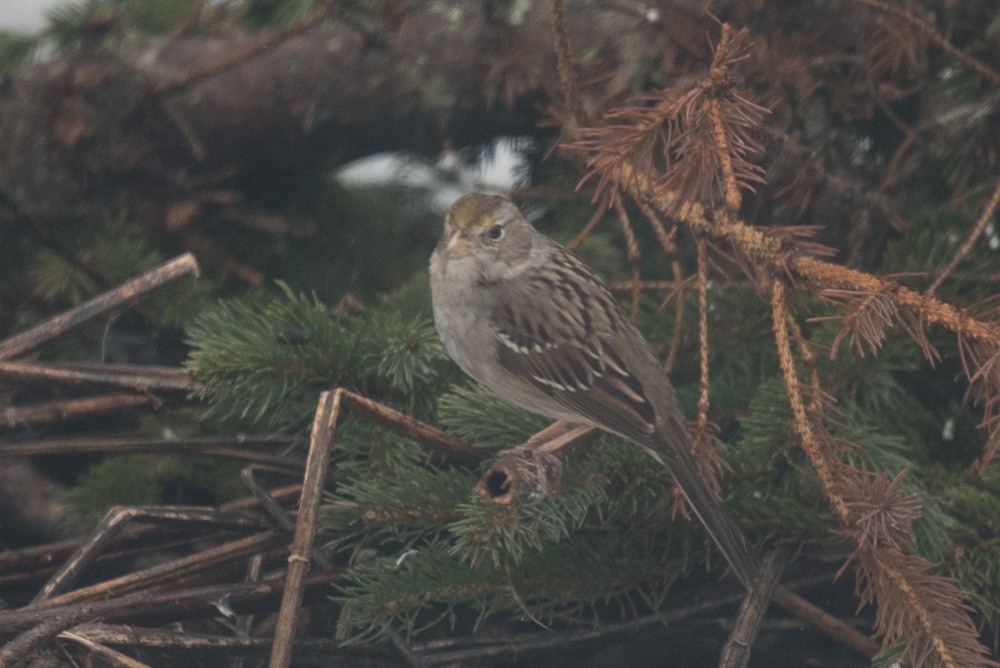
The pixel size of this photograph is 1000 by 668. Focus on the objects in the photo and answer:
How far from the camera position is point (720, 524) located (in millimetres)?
2193

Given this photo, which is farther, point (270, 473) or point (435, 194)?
point (435, 194)

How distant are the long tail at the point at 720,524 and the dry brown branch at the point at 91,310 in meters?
1.15

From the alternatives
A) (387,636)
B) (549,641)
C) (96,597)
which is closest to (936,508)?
(549,641)

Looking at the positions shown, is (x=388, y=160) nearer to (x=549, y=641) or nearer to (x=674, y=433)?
(x=674, y=433)

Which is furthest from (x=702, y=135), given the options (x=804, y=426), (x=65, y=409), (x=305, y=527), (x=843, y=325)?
(x=65, y=409)

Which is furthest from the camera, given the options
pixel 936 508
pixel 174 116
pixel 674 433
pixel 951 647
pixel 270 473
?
pixel 174 116

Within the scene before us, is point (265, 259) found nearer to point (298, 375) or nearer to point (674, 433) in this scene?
point (298, 375)

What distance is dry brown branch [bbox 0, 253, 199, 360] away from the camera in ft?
8.36

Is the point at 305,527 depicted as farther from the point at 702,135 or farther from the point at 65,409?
the point at 702,135

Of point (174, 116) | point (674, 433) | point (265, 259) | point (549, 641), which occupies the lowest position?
point (549, 641)

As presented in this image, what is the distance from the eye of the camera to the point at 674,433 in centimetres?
244

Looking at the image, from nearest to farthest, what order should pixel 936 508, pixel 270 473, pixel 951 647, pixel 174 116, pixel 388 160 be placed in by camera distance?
pixel 951 647 → pixel 936 508 → pixel 270 473 → pixel 174 116 → pixel 388 160

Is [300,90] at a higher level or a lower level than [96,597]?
higher

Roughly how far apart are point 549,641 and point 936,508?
2.41 feet
